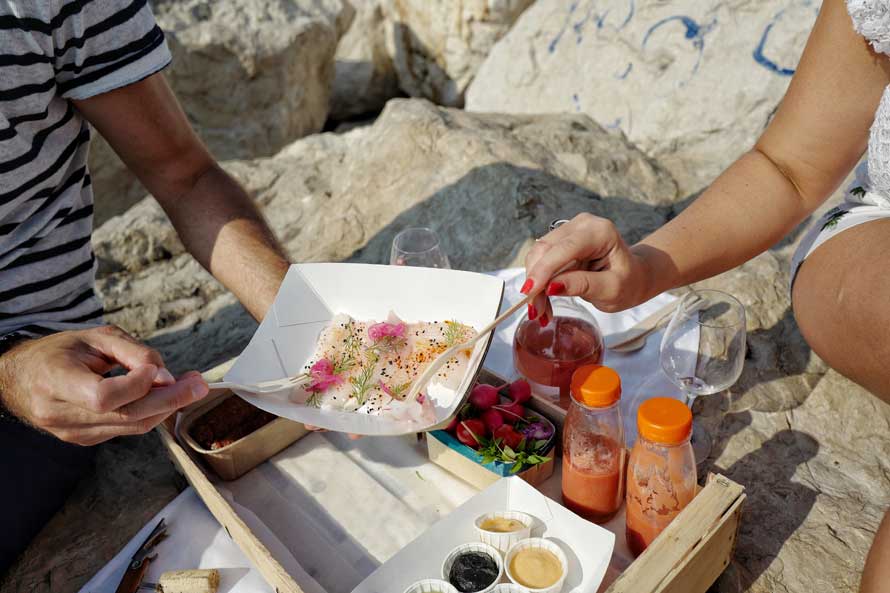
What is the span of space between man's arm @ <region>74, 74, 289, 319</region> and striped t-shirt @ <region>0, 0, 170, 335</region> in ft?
0.19

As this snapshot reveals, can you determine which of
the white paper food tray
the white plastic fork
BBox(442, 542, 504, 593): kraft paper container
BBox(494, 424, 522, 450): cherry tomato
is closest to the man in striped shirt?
the white paper food tray

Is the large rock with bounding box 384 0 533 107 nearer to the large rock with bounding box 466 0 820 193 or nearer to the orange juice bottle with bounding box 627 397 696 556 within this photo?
the large rock with bounding box 466 0 820 193

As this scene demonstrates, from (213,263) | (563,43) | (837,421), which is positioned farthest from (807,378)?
(563,43)

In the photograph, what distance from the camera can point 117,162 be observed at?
561cm

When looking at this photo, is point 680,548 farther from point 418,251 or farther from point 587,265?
point 418,251

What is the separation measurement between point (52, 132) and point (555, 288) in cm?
164

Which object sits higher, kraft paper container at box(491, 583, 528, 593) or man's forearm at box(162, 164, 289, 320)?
man's forearm at box(162, 164, 289, 320)

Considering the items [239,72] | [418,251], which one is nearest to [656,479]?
[418,251]

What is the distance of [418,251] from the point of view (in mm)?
2301

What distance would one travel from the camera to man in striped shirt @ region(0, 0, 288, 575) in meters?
2.04

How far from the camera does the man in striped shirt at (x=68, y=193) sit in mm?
2039

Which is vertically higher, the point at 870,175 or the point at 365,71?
the point at 870,175

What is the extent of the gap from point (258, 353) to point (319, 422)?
305 mm

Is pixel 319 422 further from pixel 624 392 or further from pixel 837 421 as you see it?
pixel 837 421
